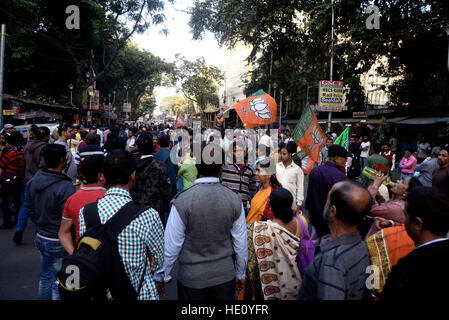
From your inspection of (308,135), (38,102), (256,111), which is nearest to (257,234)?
(308,135)

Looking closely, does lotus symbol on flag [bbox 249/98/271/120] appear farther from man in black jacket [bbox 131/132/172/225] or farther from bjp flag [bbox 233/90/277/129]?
man in black jacket [bbox 131/132/172/225]

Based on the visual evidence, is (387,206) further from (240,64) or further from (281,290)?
(240,64)

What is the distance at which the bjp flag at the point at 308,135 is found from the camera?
4934 millimetres

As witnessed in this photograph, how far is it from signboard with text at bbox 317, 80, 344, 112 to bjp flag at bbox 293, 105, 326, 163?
35.8 feet

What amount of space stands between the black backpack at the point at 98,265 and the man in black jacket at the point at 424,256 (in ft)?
4.69

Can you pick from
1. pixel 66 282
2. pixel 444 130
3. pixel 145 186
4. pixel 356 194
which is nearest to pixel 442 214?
pixel 356 194

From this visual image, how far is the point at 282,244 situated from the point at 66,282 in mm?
1627

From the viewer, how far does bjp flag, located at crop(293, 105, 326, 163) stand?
194 inches

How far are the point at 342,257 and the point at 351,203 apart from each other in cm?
31

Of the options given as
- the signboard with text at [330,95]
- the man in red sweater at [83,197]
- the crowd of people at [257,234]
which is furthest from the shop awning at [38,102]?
the man in red sweater at [83,197]

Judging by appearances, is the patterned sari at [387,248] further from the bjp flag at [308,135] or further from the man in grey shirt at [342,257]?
the bjp flag at [308,135]

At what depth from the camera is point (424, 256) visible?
1577 millimetres

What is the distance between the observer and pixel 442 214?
1.72 meters

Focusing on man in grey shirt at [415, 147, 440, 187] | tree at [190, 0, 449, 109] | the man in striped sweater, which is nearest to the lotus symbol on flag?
man in grey shirt at [415, 147, 440, 187]
